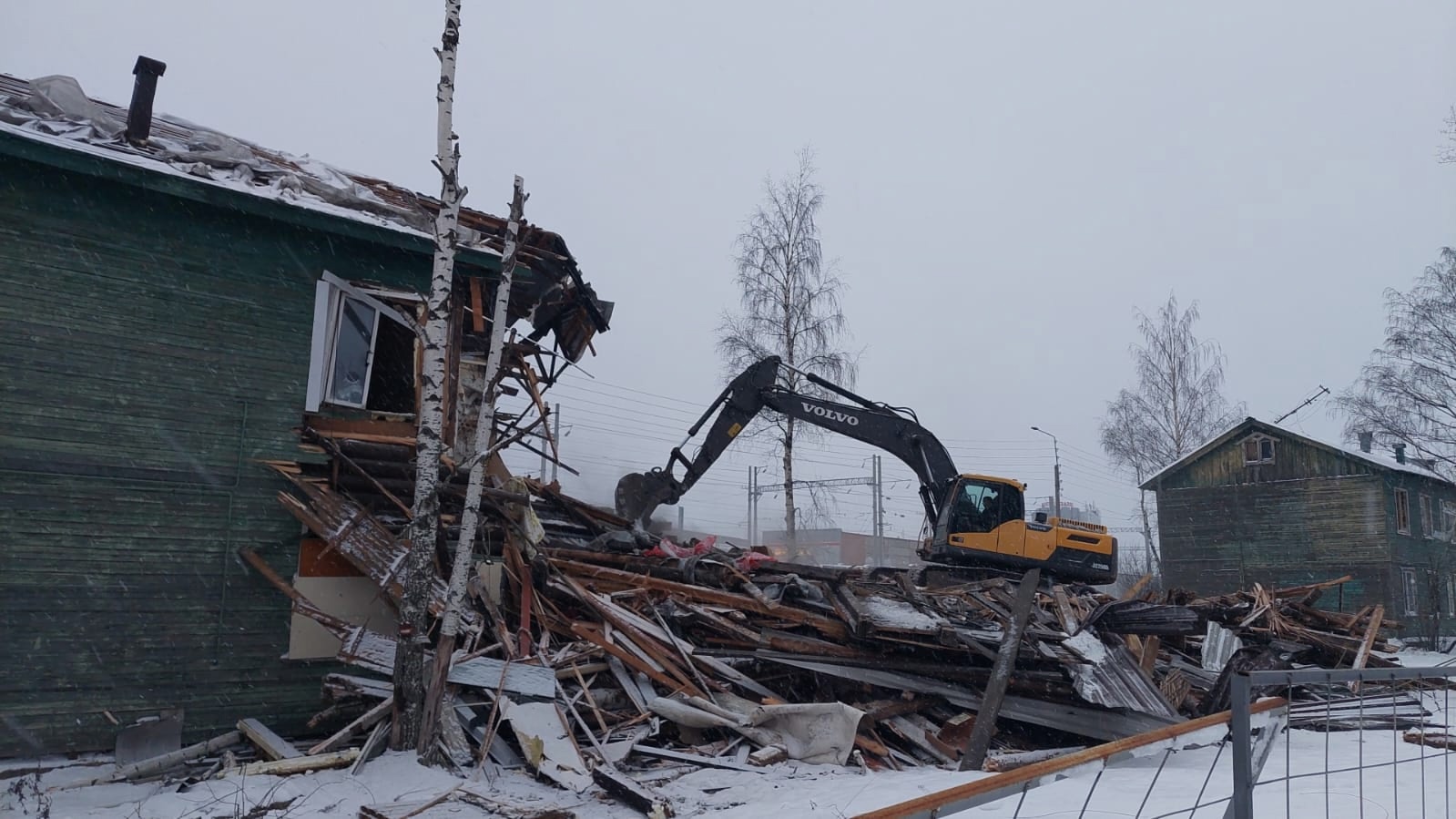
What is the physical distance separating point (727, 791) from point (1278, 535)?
2734 centimetres

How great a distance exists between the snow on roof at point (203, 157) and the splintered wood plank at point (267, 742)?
17.4 ft

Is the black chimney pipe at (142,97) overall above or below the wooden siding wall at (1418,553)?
above

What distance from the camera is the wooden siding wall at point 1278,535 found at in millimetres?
28062

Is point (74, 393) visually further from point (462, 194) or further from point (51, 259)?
point (462, 194)

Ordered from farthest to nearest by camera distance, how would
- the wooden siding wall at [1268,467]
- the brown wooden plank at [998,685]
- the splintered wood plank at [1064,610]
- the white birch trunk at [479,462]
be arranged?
the wooden siding wall at [1268,467], the splintered wood plank at [1064,610], the brown wooden plank at [998,685], the white birch trunk at [479,462]

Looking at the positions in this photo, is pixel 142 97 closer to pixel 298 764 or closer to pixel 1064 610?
pixel 298 764

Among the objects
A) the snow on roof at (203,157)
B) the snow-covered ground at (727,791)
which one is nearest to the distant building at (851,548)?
the snow on roof at (203,157)

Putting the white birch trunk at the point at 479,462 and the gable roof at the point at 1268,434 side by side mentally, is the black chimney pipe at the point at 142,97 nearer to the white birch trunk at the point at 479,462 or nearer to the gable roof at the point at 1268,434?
the white birch trunk at the point at 479,462

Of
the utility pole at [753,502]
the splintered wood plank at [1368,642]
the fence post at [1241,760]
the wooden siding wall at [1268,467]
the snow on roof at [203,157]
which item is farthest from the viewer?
the utility pole at [753,502]

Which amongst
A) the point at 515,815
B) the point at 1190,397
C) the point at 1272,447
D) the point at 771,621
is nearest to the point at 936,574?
the point at 771,621

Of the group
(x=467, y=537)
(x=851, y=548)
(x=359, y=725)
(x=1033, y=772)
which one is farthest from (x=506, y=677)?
(x=851, y=548)

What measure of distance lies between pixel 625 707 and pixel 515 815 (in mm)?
2797

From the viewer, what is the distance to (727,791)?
8234 millimetres

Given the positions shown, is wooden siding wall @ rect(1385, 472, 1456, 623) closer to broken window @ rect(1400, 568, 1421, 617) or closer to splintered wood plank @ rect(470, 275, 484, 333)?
broken window @ rect(1400, 568, 1421, 617)
